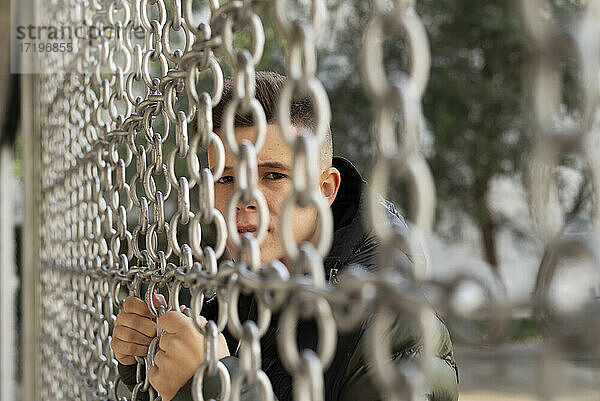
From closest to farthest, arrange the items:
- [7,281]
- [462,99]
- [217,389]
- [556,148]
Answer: [556,148]
[217,389]
[7,281]
[462,99]

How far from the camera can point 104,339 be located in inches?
33.3

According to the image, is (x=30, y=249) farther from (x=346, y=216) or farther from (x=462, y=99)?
(x=462, y=99)

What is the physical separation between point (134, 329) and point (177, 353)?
161mm

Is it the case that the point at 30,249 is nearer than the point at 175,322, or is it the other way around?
the point at 175,322

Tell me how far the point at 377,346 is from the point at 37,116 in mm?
1636

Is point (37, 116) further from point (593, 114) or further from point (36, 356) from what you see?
point (593, 114)

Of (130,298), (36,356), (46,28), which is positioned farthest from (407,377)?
(36,356)

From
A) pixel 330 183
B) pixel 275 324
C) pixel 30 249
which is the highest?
pixel 330 183

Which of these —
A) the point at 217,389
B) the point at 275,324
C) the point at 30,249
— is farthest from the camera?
the point at 30,249

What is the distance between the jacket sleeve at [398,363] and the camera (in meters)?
0.48

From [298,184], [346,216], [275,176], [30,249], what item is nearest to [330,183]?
[346,216]

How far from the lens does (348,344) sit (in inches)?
24.0

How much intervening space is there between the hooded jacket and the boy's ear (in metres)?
0.03

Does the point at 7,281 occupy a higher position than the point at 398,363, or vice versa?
the point at 398,363
